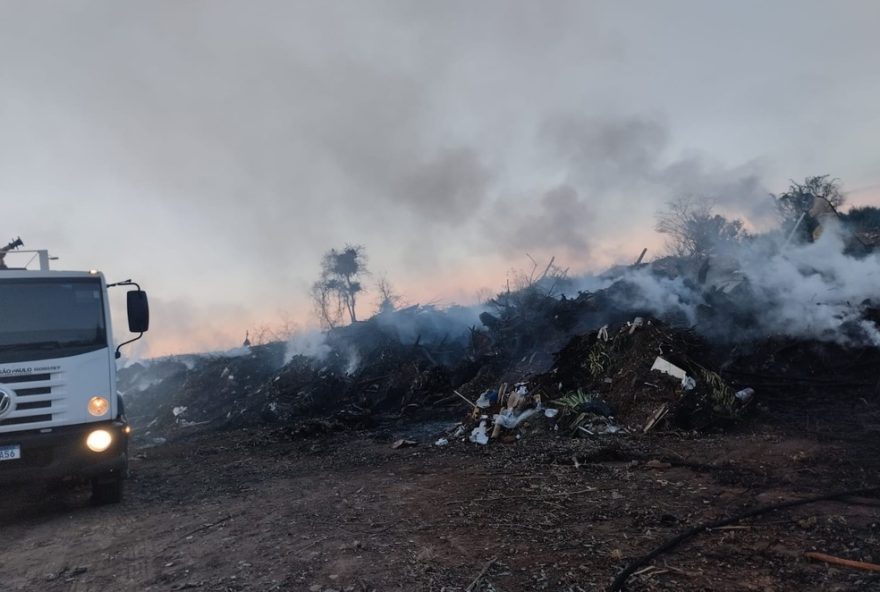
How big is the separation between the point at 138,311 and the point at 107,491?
2311mm

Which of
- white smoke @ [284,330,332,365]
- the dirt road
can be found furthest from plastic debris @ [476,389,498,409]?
white smoke @ [284,330,332,365]

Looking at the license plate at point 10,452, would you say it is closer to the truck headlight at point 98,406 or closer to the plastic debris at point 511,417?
the truck headlight at point 98,406

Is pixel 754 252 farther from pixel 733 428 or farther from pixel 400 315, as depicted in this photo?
pixel 400 315

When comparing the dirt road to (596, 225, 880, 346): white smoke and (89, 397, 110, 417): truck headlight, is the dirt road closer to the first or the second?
(89, 397, 110, 417): truck headlight

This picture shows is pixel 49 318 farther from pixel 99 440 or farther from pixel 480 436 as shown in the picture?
pixel 480 436

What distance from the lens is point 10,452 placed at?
5.65m

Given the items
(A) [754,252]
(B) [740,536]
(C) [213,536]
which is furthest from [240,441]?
(A) [754,252]

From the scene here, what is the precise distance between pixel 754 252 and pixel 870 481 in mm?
11544

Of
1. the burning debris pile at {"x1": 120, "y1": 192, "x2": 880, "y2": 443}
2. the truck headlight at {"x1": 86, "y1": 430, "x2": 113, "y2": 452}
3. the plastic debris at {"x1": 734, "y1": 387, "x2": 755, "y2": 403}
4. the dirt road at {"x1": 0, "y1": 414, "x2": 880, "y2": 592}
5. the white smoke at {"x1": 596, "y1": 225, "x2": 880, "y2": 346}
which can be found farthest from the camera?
the white smoke at {"x1": 596, "y1": 225, "x2": 880, "y2": 346}

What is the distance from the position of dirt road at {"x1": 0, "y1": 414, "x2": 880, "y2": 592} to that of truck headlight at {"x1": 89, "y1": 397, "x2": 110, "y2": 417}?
1224mm

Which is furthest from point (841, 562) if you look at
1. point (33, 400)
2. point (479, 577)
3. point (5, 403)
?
point (5, 403)

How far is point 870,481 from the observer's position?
5.98 metres

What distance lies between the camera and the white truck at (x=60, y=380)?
572cm

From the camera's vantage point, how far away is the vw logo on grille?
5.64m
